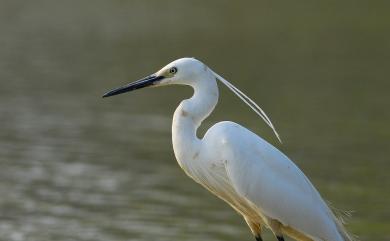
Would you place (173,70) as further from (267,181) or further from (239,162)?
(267,181)

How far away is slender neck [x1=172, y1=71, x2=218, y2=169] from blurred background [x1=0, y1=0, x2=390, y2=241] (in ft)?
7.43

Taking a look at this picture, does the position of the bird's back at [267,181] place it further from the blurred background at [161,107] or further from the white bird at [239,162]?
the blurred background at [161,107]

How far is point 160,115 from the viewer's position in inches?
576

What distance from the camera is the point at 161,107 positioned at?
50.6 feet

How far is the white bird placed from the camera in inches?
239

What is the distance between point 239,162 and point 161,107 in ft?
31.0

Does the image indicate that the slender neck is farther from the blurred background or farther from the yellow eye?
the blurred background

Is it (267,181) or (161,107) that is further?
(161,107)

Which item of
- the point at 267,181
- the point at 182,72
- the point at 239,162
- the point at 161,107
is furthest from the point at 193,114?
the point at 161,107

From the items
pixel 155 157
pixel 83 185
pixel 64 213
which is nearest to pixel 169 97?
pixel 155 157

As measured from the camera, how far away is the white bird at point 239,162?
239 inches

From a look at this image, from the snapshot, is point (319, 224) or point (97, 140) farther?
point (97, 140)

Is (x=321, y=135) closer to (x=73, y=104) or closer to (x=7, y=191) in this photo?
(x=73, y=104)

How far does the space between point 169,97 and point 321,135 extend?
145 inches
